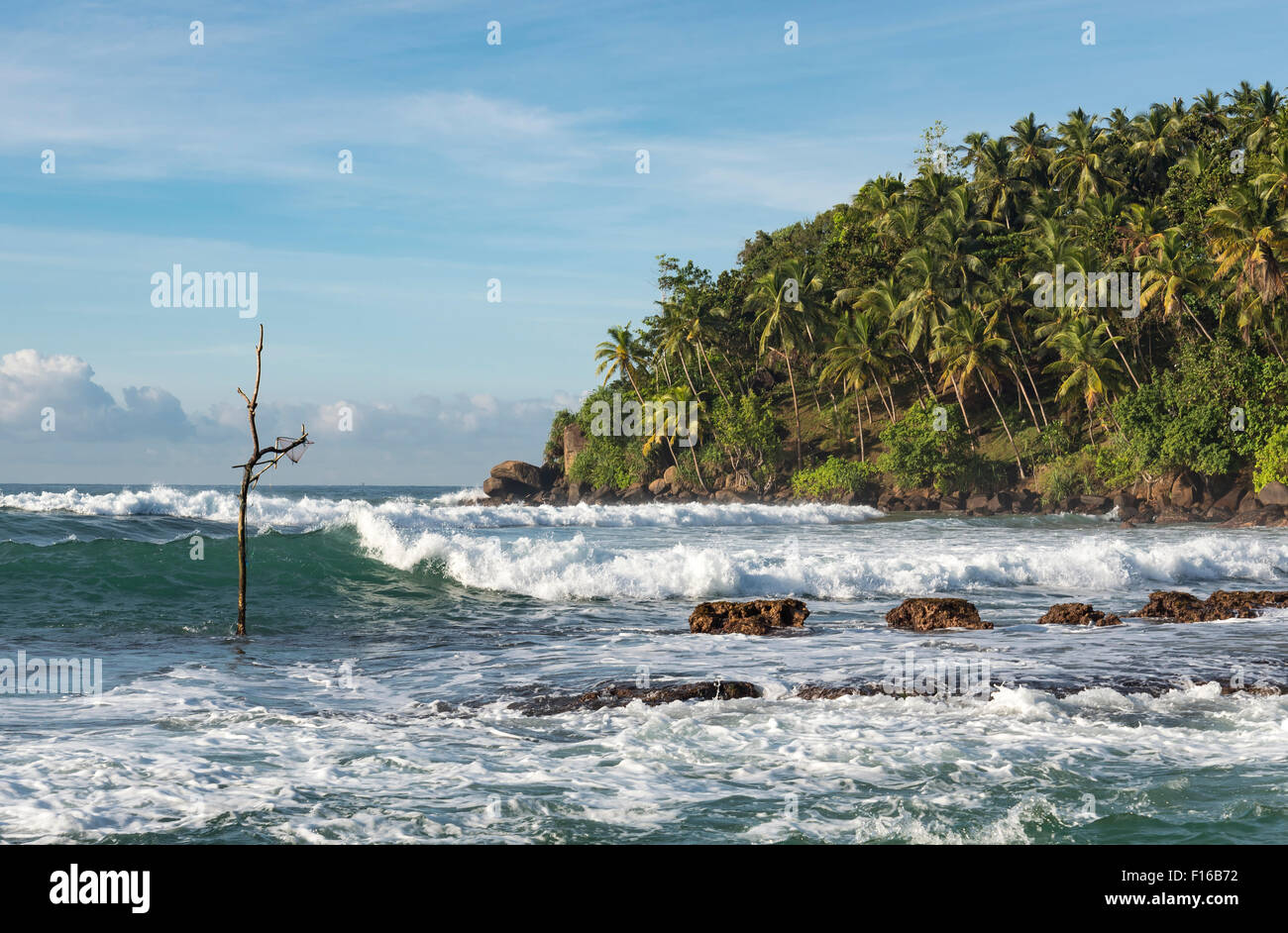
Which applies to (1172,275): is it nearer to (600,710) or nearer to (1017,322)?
(1017,322)

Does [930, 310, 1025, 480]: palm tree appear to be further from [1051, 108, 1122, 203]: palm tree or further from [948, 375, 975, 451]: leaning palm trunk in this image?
[1051, 108, 1122, 203]: palm tree

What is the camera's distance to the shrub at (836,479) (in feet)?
187

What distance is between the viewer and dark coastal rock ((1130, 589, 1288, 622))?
16.3 metres

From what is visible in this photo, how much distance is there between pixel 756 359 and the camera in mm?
68188

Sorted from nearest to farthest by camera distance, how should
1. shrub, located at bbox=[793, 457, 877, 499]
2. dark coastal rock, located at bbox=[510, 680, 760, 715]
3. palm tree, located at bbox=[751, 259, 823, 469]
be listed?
1. dark coastal rock, located at bbox=[510, 680, 760, 715]
2. shrub, located at bbox=[793, 457, 877, 499]
3. palm tree, located at bbox=[751, 259, 823, 469]

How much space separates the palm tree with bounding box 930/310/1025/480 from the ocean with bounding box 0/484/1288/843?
98.2 ft

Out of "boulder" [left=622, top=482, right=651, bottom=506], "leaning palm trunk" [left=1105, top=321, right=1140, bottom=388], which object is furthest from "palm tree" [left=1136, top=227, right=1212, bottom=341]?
"boulder" [left=622, top=482, right=651, bottom=506]

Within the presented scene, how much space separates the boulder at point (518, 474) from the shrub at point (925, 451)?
2589 cm

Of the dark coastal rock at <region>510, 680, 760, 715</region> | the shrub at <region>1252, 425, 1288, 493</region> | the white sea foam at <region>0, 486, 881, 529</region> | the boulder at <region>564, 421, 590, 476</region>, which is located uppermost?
the boulder at <region>564, 421, 590, 476</region>

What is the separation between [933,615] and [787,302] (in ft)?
151

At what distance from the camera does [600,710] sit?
1037cm

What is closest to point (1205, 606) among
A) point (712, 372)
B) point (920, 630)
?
point (920, 630)

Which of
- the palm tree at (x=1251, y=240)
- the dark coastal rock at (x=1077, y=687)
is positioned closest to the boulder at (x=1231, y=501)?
the palm tree at (x=1251, y=240)

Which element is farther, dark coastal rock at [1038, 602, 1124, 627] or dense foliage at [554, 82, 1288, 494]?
dense foliage at [554, 82, 1288, 494]
